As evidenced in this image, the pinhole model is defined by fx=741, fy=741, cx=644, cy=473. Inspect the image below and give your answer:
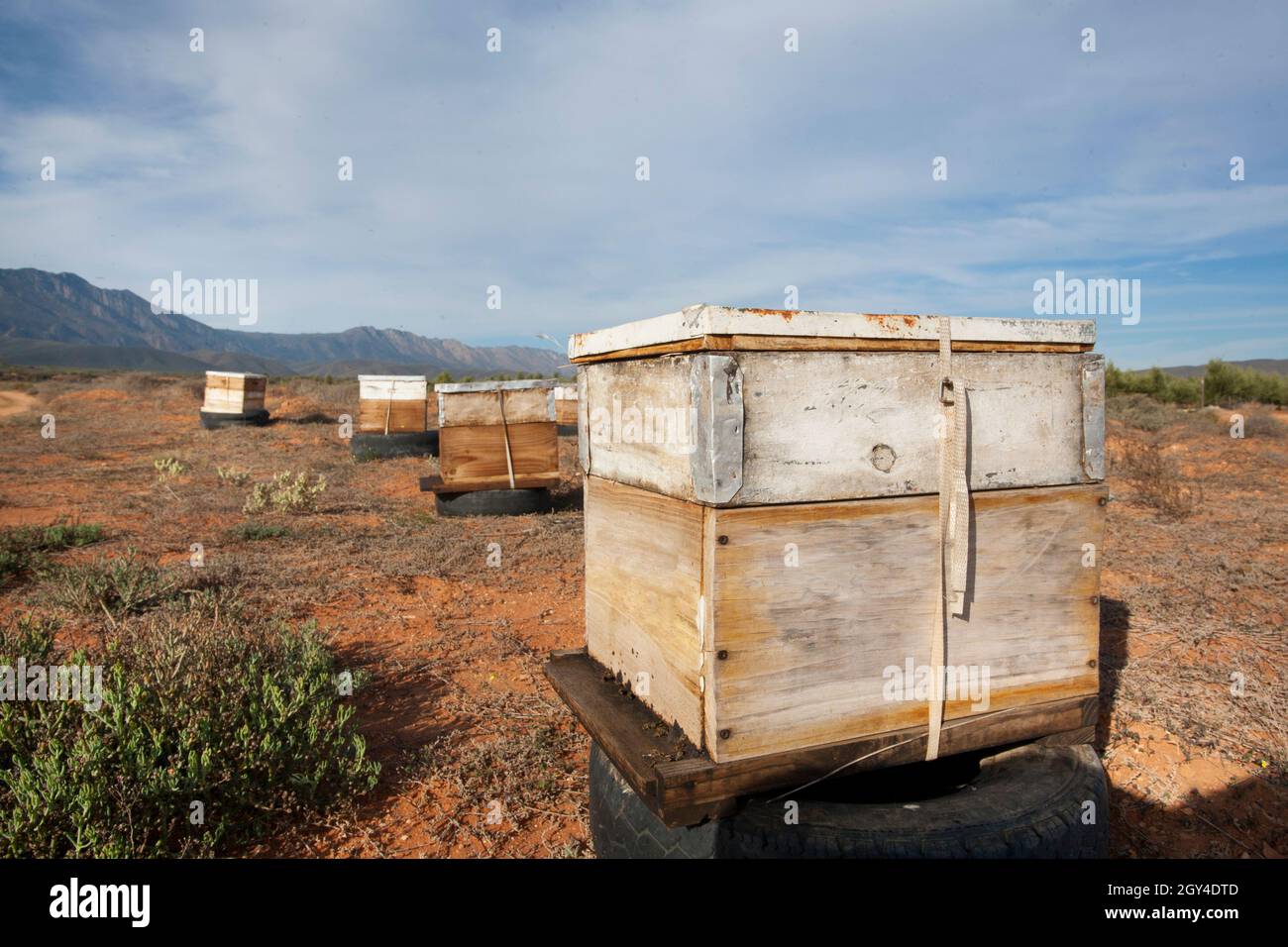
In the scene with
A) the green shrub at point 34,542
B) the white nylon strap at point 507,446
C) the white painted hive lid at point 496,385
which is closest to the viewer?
the green shrub at point 34,542

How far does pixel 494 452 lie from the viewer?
10.4 meters

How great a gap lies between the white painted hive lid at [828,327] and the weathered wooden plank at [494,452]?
810cm

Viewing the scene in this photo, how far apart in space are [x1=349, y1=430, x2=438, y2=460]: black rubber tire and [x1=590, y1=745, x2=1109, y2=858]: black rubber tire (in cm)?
1483

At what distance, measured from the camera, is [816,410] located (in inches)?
79.8

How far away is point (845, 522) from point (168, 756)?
121 inches

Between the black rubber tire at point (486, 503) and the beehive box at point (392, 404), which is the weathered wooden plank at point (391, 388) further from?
the black rubber tire at point (486, 503)

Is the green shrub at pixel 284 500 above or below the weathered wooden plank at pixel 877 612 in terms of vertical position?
below

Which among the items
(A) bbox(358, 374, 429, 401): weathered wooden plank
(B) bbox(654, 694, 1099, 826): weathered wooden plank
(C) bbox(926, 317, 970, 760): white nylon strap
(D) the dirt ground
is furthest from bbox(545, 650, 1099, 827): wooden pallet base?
(A) bbox(358, 374, 429, 401): weathered wooden plank

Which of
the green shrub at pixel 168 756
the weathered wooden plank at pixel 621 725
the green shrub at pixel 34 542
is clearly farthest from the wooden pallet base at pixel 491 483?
the weathered wooden plank at pixel 621 725

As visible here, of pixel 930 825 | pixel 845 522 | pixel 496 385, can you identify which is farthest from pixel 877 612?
pixel 496 385

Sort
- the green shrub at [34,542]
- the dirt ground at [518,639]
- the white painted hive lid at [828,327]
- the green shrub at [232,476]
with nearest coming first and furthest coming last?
the white painted hive lid at [828,327] < the dirt ground at [518,639] < the green shrub at [34,542] < the green shrub at [232,476]

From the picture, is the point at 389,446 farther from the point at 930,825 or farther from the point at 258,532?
the point at 930,825

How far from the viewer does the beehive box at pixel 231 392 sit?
71.3 ft

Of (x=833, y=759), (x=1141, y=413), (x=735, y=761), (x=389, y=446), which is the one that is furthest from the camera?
(x=1141, y=413)
